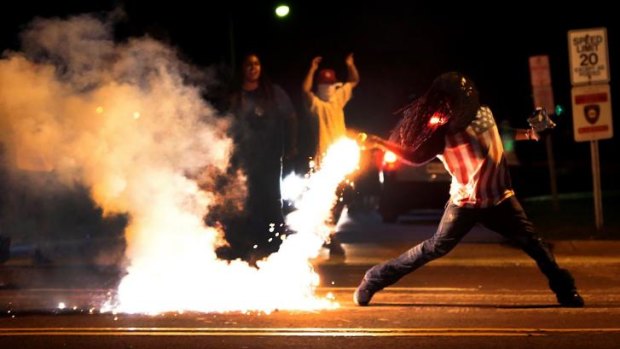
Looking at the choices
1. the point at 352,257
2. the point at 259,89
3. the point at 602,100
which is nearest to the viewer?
the point at 259,89

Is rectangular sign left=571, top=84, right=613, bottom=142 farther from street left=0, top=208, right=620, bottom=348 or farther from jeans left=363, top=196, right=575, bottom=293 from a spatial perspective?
jeans left=363, top=196, right=575, bottom=293

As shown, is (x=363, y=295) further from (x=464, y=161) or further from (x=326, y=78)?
(x=326, y=78)

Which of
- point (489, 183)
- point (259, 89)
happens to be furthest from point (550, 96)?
point (489, 183)

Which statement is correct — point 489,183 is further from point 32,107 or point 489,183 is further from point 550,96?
point 550,96

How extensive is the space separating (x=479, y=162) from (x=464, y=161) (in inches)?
4.4

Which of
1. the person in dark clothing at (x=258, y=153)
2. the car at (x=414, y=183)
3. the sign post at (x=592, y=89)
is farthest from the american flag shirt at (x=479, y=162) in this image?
the car at (x=414, y=183)

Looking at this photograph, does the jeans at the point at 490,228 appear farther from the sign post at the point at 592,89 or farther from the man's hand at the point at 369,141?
the sign post at the point at 592,89

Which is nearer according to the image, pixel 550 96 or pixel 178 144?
pixel 178 144

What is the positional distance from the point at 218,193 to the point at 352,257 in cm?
223

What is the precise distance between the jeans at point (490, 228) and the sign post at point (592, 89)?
236 inches

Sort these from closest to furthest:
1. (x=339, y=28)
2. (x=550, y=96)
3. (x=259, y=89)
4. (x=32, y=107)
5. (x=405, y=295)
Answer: (x=405, y=295) < (x=32, y=107) < (x=259, y=89) < (x=550, y=96) < (x=339, y=28)

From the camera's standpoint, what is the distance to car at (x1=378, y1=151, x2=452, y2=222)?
15.2 meters

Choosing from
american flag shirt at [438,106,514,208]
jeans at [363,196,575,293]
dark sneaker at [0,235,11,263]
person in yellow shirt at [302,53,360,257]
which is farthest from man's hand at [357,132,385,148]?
dark sneaker at [0,235,11,263]

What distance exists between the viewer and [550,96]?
15234 mm
